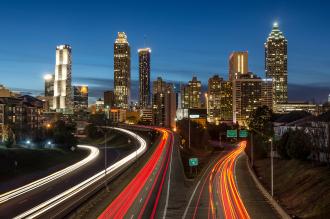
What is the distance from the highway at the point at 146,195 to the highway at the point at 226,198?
10.1ft

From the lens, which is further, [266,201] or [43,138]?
[43,138]

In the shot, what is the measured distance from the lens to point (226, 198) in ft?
175

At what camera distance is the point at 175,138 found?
139 meters

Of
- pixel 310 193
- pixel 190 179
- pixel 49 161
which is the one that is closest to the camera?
pixel 310 193

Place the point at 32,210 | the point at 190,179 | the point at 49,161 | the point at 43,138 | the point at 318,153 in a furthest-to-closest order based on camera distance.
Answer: the point at 43,138 → the point at 49,161 → the point at 190,179 → the point at 318,153 → the point at 32,210

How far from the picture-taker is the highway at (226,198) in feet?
144

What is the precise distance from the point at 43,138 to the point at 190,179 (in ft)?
164

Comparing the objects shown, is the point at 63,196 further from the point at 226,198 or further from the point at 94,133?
the point at 94,133

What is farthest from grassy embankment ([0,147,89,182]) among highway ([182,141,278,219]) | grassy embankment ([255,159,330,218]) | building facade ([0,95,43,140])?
grassy embankment ([255,159,330,218])

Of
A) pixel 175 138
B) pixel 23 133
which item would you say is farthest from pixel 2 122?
pixel 175 138

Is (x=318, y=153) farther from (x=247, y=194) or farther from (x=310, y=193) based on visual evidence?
(x=310, y=193)

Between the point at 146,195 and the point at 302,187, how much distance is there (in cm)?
1661

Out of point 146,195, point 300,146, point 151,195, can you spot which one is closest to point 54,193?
point 146,195

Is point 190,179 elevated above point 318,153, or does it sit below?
below
